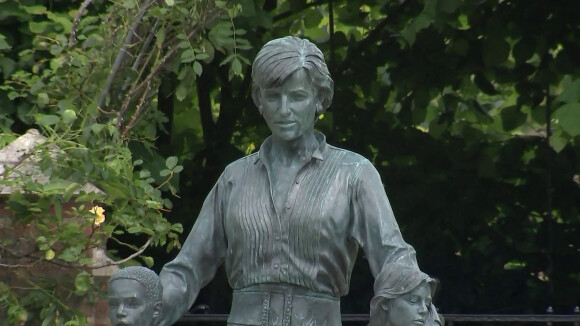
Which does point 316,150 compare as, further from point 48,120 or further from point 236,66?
point 236,66

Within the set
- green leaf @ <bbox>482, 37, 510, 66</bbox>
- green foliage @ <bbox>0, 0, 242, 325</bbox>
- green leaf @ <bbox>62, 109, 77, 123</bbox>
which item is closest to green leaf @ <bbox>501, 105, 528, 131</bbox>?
green leaf @ <bbox>482, 37, 510, 66</bbox>

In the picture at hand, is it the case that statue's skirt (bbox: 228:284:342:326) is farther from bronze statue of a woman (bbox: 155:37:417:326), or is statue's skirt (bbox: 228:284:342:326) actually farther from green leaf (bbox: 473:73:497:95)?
green leaf (bbox: 473:73:497:95)

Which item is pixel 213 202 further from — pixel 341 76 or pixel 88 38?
pixel 341 76

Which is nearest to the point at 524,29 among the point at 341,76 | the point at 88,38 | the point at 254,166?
the point at 341,76

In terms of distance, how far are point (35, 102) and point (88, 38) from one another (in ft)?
1.30

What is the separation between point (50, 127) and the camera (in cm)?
661

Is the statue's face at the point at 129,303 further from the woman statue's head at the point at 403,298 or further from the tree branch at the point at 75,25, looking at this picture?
the tree branch at the point at 75,25

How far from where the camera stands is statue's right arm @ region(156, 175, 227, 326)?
446cm

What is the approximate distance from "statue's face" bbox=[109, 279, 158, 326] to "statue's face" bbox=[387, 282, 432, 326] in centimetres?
66

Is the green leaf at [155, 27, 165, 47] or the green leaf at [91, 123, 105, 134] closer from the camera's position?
the green leaf at [91, 123, 105, 134]

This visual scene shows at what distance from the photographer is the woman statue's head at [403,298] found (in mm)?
4078

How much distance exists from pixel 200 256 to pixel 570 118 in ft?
9.74

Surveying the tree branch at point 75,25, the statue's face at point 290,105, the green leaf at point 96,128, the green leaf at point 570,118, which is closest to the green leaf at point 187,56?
the tree branch at point 75,25

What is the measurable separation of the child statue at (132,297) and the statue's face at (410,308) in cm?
65
